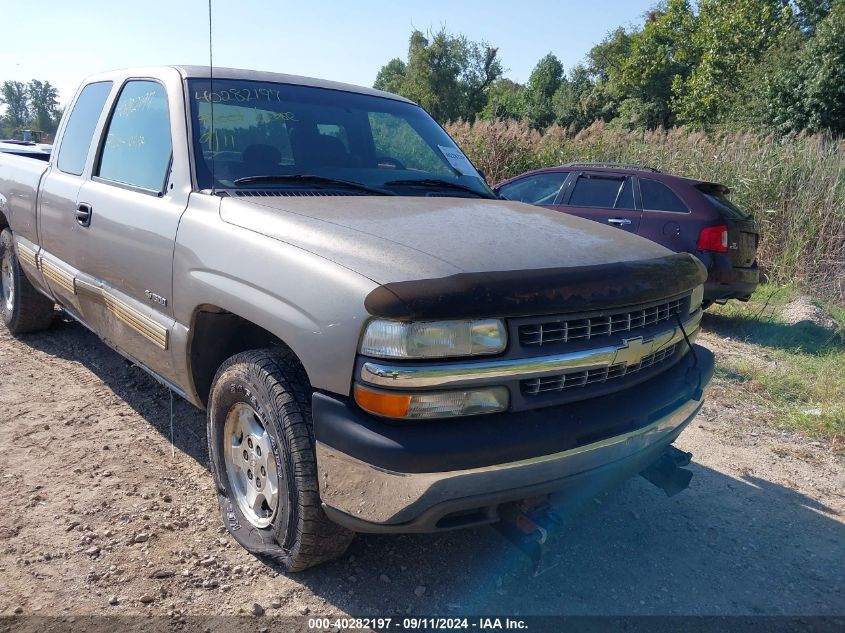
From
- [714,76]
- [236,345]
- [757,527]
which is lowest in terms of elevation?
[757,527]

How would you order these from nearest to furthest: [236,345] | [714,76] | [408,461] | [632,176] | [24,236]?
[408,461] → [236,345] → [24,236] → [632,176] → [714,76]

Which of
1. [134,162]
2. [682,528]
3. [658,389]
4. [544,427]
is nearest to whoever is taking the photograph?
[544,427]

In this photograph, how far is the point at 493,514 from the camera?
7.06ft

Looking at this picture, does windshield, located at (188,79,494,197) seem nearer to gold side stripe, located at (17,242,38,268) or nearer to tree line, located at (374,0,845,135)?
gold side stripe, located at (17,242,38,268)

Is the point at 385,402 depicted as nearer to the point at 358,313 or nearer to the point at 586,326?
the point at 358,313

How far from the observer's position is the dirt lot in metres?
2.49

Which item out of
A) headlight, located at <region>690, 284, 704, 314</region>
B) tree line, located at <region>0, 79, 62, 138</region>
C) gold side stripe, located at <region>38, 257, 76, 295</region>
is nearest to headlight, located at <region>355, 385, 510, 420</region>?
headlight, located at <region>690, 284, 704, 314</region>

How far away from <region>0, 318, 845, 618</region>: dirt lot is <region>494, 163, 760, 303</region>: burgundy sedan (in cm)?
346

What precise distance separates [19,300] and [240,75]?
3055 mm

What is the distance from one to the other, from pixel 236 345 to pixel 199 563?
35.6 inches

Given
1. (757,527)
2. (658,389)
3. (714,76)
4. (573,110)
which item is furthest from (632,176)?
(573,110)

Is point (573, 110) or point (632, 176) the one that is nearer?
point (632, 176)

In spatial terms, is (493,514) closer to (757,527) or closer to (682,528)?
(682,528)

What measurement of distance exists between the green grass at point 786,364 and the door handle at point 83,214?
15.3 feet
